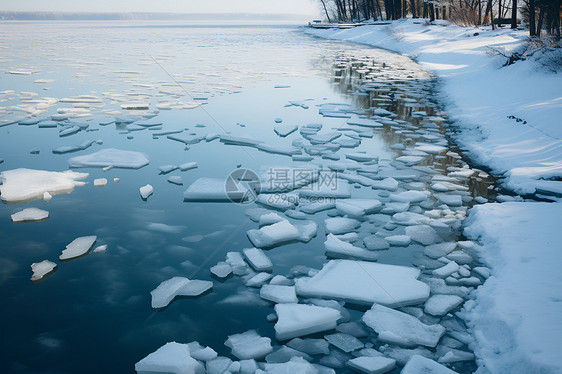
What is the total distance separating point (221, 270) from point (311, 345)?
0.88 m

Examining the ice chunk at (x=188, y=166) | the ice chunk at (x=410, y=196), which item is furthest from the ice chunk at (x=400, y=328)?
the ice chunk at (x=188, y=166)

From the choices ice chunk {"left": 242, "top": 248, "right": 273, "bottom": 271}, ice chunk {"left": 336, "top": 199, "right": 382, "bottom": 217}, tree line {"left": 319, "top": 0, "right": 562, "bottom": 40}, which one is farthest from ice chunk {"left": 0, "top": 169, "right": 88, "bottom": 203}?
tree line {"left": 319, "top": 0, "right": 562, "bottom": 40}

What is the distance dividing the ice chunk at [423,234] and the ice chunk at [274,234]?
0.95 meters

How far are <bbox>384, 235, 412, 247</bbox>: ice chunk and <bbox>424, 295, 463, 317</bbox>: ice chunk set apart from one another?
682 mm

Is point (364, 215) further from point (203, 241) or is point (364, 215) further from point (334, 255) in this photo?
point (203, 241)

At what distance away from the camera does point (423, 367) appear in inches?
78.6

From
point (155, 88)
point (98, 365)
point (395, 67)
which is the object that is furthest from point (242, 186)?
point (395, 67)

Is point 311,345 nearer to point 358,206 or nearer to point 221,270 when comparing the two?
point 221,270

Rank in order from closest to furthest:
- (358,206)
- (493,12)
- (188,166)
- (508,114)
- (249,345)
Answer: (249,345) → (358,206) → (188,166) → (508,114) → (493,12)

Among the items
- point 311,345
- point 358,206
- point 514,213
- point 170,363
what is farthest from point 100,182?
point 514,213

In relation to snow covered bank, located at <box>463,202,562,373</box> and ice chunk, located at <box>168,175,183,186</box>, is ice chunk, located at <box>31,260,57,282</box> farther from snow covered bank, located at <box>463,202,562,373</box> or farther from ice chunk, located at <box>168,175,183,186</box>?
snow covered bank, located at <box>463,202,562,373</box>

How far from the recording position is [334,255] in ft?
10.1

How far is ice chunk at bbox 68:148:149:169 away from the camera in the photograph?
474 cm

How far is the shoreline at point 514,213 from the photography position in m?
2.15
